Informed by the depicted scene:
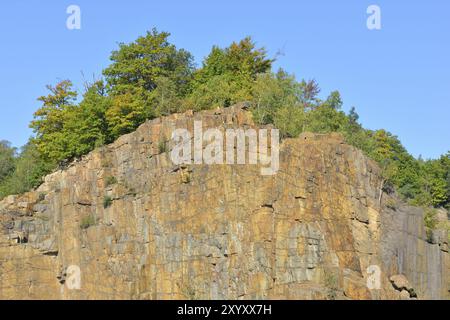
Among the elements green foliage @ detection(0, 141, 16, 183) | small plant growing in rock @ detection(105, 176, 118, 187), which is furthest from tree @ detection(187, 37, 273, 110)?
green foliage @ detection(0, 141, 16, 183)

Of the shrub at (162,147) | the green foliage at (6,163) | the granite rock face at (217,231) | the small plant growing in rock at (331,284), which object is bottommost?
the small plant growing in rock at (331,284)

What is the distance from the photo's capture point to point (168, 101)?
74.5 metres

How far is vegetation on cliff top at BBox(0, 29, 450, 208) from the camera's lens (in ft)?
243

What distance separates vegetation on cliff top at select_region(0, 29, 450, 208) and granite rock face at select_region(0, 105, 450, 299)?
9.95 ft

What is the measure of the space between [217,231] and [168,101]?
13180 millimetres

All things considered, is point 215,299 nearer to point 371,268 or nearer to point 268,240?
point 268,240

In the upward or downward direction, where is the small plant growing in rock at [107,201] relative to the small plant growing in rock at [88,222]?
upward

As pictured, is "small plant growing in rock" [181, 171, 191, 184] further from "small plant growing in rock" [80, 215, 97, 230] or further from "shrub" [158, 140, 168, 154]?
"small plant growing in rock" [80, 215, 97, 230]

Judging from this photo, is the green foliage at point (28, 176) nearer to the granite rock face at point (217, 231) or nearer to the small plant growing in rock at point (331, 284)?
the granite rock face at point (217, 231)

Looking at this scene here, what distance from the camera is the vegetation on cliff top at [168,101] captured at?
74.1 m

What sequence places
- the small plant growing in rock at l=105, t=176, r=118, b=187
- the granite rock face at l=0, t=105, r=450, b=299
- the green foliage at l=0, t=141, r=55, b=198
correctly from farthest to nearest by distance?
1. the green foliage at l=0, t=141, r=55, b=198
2. the small plant growing in rock at l=105, t=176, r=118, b=187
3. the granite rock face at l=0, t=105, r=450, b=299

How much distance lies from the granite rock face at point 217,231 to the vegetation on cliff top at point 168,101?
303 cm

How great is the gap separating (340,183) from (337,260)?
5785mm

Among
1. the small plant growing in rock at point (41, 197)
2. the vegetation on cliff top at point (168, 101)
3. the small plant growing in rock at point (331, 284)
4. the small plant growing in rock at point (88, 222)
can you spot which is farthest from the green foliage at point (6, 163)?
the small plant growing in rock at point (331, 284)
